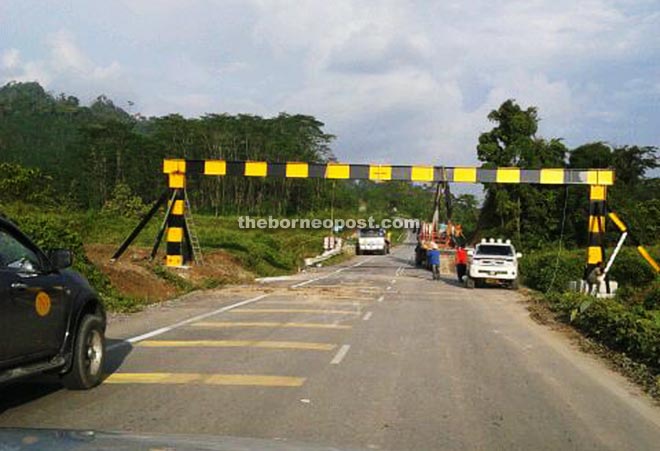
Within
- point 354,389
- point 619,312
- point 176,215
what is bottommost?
point 354,389

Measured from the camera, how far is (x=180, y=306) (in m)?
19.2

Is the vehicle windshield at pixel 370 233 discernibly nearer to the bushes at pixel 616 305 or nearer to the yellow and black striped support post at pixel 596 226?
the bushes at pixel 616 305

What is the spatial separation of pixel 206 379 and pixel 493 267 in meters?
20.6

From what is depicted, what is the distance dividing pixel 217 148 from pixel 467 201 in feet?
175

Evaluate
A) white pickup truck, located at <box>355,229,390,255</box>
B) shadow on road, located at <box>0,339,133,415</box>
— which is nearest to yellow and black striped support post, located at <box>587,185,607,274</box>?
shadow on road, located at <box>0,339,133,415</box>

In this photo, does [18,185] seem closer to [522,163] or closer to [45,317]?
[522,163]

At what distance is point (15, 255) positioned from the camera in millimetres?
7344

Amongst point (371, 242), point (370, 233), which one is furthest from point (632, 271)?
point (370, 233)

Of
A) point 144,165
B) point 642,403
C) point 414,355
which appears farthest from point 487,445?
point 144,165

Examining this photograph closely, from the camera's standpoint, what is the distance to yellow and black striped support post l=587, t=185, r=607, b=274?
90.9 feet

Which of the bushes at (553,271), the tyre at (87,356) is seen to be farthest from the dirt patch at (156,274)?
the tyre at (87,356)

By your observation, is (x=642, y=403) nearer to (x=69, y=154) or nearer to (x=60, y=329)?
(x=60, y=329)

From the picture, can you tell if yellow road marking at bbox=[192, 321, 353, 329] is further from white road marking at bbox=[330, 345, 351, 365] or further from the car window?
the car window

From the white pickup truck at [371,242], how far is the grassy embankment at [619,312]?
33.6 meters
